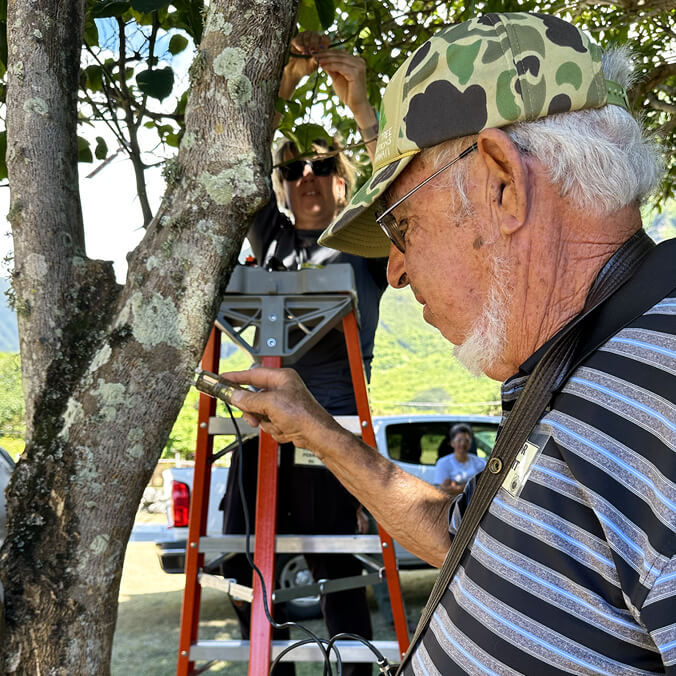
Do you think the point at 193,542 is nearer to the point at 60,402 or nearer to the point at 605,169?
the point at 60,402

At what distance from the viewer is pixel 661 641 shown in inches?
26.3

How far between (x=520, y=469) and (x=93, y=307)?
0.88 metres

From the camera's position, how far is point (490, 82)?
3.20ft

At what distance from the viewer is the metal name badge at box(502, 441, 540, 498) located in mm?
847

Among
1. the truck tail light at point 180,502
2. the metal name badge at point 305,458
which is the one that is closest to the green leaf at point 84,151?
the metal name badge at point 305,458

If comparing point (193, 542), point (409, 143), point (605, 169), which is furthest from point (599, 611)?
point (193, 542)

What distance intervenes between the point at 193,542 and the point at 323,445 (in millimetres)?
995

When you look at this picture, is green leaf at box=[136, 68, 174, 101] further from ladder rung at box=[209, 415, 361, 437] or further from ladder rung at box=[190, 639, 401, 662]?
ladder rung at box=[190, 639, 401, 662]

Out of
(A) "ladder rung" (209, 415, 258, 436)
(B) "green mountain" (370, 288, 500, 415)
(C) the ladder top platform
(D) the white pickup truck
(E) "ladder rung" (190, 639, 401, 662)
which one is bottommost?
(B) "green mountain" (370, 288, 500, 415)

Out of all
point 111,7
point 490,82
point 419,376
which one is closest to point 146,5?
point 111,7

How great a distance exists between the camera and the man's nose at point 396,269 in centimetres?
127

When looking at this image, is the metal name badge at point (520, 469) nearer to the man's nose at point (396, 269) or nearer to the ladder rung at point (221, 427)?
the man's nose at point (396, 269)

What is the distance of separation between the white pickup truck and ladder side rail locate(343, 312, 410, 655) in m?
2.30

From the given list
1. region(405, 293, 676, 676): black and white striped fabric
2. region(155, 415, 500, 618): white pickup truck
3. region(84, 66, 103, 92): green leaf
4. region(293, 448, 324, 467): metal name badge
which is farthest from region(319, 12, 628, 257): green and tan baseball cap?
region(155, 415, 500, 618): white pickup truck
